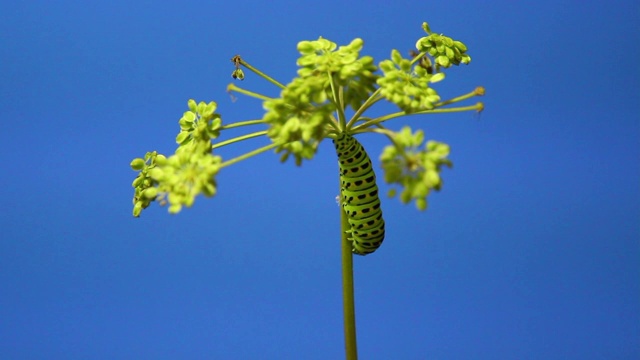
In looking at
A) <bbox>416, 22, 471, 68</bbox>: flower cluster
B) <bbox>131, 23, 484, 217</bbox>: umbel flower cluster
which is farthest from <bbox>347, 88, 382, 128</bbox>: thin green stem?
<bbox>416, 22, 471, 68</bbox>: flower cluster

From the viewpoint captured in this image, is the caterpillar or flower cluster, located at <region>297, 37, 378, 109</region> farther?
the caterpillar

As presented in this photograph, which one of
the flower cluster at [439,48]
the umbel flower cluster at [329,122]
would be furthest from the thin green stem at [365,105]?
the flower cluster at [439,48]

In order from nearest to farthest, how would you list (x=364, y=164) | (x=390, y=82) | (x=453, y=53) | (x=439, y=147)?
(x=439, y=147) → (x=390, y=82) → (x=364, y=164) → (x=453, y=53)

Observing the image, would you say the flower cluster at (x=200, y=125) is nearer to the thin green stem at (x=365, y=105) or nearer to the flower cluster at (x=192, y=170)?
the flower cluster at (x=192, y=170)

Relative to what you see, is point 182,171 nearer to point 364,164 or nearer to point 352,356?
point 364,164

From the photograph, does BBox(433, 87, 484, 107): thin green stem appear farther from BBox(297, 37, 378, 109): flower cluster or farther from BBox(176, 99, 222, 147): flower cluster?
BBox(176, 99, 222, 147): flower cluster

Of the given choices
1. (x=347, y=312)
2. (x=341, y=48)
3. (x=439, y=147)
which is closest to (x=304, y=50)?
(x=341, y=48)

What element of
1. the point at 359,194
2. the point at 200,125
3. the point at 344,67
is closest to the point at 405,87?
the point at 344,67
